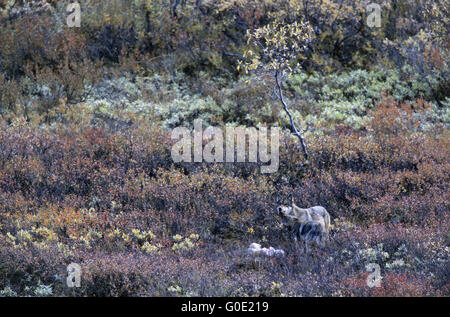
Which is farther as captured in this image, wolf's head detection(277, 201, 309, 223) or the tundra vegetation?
wolf's head detection(277, 201, 309, 223)

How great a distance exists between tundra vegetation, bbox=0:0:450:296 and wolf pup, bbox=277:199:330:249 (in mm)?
202

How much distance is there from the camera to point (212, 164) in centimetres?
903

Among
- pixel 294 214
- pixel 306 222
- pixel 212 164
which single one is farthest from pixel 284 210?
pixel 212 164

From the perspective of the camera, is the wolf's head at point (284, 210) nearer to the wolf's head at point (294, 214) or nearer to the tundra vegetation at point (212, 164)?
the wolf's head at point (294, 214)

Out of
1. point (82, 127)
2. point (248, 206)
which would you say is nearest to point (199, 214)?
point (248, 206)

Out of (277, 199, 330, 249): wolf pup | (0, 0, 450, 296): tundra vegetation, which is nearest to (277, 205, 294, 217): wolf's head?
(277, 199, 330, 249): wolf pup

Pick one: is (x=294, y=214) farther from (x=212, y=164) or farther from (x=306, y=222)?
(x=212, y=164)

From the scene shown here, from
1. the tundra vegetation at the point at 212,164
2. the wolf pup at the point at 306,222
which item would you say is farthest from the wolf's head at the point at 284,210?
the tundra vegetation at the point at 212,164

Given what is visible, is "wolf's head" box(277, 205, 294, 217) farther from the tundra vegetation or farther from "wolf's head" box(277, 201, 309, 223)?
the tundra vegetation

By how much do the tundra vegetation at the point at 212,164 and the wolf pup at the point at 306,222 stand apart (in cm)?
20

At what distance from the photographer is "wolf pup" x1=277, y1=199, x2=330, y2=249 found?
252 inches

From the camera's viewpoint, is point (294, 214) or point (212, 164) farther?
point (212, 164)

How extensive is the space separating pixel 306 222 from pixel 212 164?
9.60ft

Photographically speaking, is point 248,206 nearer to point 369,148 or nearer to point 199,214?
point 199,214
